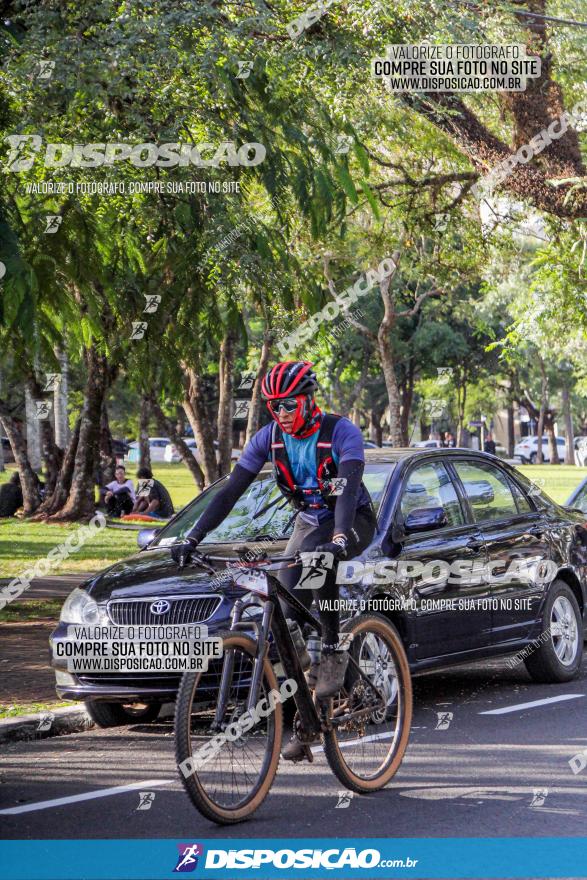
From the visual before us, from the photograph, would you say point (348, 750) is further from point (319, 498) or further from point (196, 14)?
point (196, 14)

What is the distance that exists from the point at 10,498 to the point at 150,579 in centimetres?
2167

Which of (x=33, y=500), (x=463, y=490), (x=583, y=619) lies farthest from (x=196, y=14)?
(x=33, y=500)

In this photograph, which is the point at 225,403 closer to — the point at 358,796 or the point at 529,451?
the point at 358,796

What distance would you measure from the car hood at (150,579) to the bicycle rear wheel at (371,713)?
1.48m

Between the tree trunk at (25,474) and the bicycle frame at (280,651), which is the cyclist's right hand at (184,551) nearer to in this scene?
the bicycle frame at (280,651)

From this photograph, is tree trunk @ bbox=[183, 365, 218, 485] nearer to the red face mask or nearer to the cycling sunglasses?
the red face mask

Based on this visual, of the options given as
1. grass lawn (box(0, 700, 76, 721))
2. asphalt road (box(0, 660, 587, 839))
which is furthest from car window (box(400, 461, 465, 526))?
grass lawn (box(0, 700, 76, 721))

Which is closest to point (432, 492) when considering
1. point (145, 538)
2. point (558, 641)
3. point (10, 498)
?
point (558, 641)

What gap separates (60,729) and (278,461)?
3133 millimetres

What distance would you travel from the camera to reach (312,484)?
21.0 ft

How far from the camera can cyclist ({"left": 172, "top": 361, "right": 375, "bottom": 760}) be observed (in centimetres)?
612

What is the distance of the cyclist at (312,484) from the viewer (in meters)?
6.12

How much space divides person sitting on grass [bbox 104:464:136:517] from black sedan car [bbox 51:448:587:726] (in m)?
17.3

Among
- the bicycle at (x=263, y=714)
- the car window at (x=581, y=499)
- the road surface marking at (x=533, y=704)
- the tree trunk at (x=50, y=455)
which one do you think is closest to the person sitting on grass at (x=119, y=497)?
the tree trunk at (x=50, y=455)
